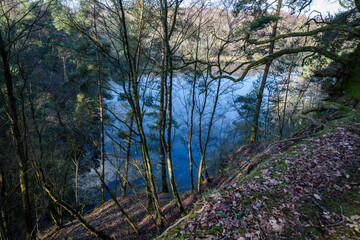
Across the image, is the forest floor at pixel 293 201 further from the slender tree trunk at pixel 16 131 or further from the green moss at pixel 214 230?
the slender tree trunk at pixel 16 131

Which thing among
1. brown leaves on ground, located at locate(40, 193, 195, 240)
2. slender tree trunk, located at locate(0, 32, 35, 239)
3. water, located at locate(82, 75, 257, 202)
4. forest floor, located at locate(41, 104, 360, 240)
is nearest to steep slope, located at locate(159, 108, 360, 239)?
forest floor, located at locate(41, 104, 360, 240)

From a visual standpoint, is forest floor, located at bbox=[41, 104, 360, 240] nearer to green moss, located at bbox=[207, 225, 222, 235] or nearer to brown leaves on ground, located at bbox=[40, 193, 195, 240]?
green moss, located at bbox=[207, 225, 222, 235]

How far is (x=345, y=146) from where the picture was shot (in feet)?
12.6

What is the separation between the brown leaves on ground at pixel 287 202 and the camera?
90.6 inches

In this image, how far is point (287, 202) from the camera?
2.71m

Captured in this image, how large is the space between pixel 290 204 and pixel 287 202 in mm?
47

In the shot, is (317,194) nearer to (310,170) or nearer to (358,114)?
(310,170)

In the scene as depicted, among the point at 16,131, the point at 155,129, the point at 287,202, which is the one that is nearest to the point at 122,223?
the point at 16,131

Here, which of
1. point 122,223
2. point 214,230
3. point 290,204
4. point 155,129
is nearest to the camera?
point 214,230

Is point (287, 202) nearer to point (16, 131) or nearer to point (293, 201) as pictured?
point (293, 201)

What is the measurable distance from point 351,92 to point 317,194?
5261mm

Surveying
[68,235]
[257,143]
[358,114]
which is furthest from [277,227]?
[257,143]

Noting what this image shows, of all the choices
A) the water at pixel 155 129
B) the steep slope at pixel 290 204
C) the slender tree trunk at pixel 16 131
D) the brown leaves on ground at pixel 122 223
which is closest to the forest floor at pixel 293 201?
the steep slope at pixel 290 204

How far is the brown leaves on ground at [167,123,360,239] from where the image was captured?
2301 mm
